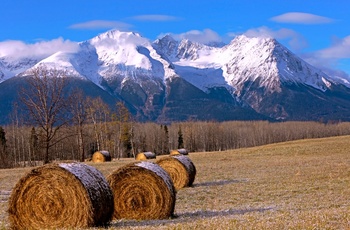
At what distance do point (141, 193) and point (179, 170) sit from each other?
11.8m

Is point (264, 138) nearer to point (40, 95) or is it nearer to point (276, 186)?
point (40, 95)

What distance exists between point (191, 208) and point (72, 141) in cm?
9328

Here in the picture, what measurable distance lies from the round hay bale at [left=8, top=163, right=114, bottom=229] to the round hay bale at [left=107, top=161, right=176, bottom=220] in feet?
8.45

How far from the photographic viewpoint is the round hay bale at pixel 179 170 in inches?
1176

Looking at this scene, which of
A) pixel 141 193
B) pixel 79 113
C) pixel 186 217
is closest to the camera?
pixel 186 217

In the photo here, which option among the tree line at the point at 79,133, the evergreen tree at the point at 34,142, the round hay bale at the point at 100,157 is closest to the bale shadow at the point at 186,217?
the tree line at the point at 79,133

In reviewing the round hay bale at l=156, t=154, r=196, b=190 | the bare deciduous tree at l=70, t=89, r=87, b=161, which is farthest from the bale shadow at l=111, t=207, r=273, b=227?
the bare deciduous tree at l=70, t=89, r=87, b=161

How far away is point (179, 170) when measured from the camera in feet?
99.4

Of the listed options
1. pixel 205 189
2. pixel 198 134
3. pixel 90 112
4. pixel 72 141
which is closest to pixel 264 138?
pixel 198 134

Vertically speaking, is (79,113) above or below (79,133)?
above

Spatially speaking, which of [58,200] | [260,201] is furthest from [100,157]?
[58,200]

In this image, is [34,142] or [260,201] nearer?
[260,201]

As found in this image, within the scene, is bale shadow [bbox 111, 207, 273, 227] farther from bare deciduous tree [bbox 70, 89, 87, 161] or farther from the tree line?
bare deciduous tree [bbox 70, 89, 87, 161]

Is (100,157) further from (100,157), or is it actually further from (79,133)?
(79,133)
